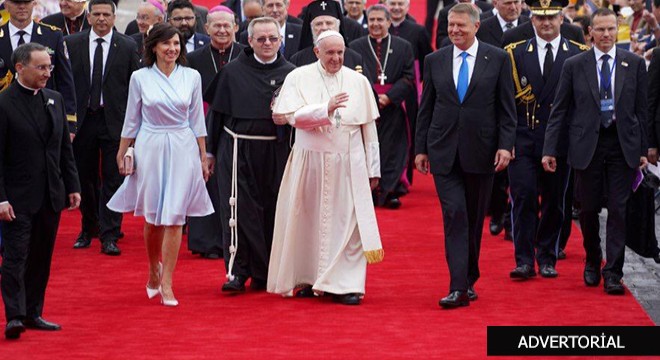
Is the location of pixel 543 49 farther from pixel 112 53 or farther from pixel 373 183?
pixel 112 53

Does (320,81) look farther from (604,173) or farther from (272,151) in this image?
(604,173)

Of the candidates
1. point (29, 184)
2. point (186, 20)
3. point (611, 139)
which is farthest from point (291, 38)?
point (29, 184)

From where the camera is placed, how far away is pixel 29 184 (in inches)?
375

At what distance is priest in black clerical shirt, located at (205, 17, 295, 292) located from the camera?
36.5 feet

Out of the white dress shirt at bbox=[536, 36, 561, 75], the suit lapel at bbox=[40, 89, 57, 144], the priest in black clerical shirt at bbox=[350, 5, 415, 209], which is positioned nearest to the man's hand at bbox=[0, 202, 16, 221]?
the suit lapel at bbox=[40, 89, 57, 144]

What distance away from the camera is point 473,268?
35.4ft

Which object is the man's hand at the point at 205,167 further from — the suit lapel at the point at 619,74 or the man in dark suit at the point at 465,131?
the suit lapel at the point at 619,74

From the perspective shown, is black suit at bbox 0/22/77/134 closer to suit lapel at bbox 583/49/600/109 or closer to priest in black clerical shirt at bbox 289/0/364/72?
priest in black clerical shirt at bbox 289/0/364/72

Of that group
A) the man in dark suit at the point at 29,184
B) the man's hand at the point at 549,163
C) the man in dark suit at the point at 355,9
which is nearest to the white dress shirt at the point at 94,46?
the man in dark suit at the point at 29,184

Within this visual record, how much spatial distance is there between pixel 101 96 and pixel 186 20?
3.74ft

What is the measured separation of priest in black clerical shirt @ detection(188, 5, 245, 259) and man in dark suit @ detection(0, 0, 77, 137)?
3.54ft

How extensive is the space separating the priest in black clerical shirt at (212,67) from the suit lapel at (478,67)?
9.47ft

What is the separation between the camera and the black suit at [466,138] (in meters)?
10.5

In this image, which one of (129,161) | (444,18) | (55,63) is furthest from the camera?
(444,18)
